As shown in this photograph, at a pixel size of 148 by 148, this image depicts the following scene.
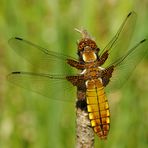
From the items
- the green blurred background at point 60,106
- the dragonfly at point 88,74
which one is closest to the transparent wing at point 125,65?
the dragonfly at point 88,74

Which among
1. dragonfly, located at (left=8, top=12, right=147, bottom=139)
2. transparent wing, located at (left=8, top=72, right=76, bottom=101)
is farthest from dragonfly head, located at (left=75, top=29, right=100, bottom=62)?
transparent wing, located at (left=8, top=72, right=76, bottom=101)

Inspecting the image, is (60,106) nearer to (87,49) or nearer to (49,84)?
(49,84)

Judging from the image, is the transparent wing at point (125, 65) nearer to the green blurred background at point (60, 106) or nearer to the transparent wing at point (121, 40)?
the transparent wing at point (121, 40)

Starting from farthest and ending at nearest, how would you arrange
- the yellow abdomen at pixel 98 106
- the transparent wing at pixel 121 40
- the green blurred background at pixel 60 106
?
1. the green blurred background at pixel 60 106
2. the transparent wing at pixel 121 40
3. the yellow abdomen at pixel 98 106

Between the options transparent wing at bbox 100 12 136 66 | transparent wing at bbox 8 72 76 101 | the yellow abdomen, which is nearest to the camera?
the yellow abdomen

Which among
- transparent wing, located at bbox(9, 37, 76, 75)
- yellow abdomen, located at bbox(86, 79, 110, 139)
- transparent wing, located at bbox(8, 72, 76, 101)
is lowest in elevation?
yellow abdomen, located at bbox(86, 79, 110, 139)

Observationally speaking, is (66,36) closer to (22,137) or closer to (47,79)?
(22,137)

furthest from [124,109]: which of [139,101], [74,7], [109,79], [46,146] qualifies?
[74,7]

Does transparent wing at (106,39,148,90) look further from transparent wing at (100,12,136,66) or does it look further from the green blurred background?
the green blurred background
